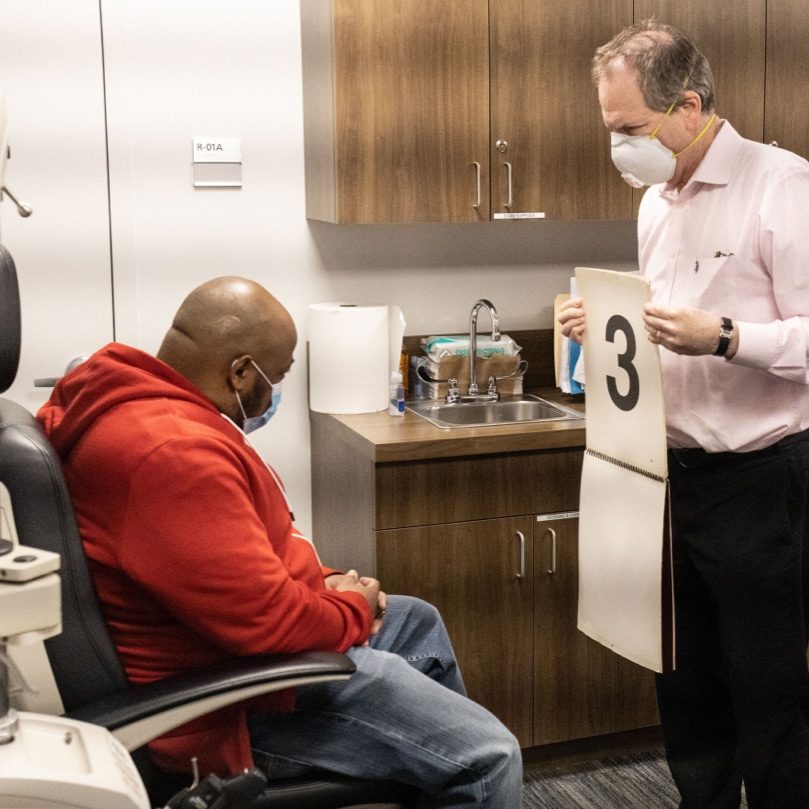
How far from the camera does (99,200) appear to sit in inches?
118

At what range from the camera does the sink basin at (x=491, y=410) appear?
10.4ft

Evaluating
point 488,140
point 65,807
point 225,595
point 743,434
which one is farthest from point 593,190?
point 65,807

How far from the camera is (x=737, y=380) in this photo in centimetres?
218

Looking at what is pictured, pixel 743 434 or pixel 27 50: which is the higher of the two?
pixel 27 50

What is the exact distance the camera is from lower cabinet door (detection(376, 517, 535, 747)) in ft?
9.08

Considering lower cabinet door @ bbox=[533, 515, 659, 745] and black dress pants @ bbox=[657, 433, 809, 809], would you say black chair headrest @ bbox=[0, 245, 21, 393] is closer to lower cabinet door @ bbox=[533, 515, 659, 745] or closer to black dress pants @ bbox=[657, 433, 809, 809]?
black dress pants @ bbox=[657, 433, 809, 809]

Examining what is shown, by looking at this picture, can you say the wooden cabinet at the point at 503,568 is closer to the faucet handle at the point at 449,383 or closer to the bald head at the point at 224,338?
the faucet handle at the point at 449,383

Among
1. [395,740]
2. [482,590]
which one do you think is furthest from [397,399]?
[395,740]

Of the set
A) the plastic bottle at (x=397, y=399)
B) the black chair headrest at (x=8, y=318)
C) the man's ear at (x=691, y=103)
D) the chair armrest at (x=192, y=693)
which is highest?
the man's ear at (x=691, y=103)

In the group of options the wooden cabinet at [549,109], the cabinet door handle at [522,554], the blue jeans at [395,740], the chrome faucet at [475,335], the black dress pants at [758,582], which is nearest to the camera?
the blue jeans at [395,740]

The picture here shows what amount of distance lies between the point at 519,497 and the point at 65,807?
5.39 ft

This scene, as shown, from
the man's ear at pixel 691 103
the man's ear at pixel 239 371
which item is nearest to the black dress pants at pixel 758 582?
the man's ear at pixel 691 103

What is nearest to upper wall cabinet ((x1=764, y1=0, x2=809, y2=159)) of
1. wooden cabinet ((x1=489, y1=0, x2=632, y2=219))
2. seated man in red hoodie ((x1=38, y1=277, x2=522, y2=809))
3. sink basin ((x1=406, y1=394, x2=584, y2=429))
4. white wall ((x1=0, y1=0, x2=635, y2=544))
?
wooden cabinet ((x1=489, y1=0, x2=632, y2=219))

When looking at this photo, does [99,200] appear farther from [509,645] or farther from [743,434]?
[743,434]
